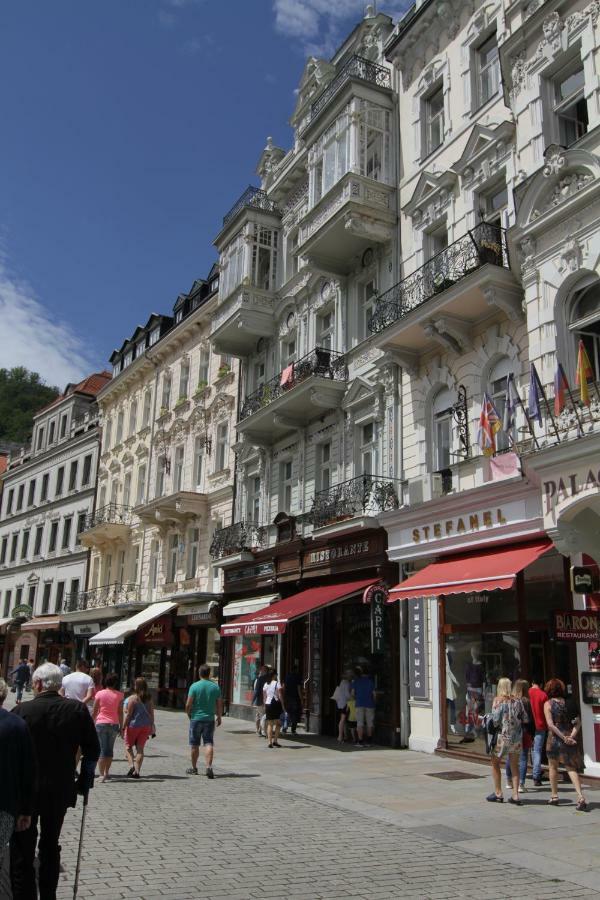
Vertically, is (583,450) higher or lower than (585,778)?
Answer: higher

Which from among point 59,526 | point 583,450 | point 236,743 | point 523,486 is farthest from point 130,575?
point 583,450

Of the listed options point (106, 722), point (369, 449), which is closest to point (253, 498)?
point (369, 449)

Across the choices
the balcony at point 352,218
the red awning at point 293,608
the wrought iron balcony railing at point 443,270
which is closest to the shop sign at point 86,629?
the red awning at point 293,608

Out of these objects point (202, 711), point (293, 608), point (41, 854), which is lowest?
point (41, 854)

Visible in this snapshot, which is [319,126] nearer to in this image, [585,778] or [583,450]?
[583,450]

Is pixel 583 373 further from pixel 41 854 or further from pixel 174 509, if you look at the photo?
pixel 174 509

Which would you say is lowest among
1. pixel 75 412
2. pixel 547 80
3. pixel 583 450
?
pixel 583 450

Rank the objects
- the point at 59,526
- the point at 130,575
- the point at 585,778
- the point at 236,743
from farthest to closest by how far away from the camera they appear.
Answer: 1. the point at 59,526
2. the point at 130,575
3. the point at 236,743
4. the point at 585,778

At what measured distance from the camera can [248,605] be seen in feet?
78.8

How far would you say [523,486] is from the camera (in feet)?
44.9

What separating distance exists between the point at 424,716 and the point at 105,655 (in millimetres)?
24360

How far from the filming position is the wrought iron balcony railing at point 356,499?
1812 cm

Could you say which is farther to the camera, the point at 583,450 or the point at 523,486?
the point at 523,486

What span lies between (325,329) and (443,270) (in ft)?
22.7
